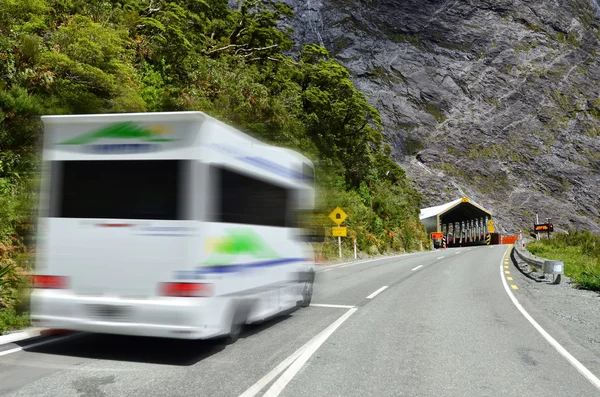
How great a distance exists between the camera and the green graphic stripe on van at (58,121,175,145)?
6.18 metres

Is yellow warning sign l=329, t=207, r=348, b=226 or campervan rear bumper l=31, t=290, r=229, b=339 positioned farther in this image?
yellow warning sign l=329, t=207, r=348, b=226

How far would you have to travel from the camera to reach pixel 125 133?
622 cm

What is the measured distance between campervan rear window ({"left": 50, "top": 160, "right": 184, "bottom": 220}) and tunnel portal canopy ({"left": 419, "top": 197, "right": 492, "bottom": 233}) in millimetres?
56507

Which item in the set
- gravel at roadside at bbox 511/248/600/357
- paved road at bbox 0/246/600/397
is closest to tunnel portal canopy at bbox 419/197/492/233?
gravel at roadside at bbox 511/248/600/357

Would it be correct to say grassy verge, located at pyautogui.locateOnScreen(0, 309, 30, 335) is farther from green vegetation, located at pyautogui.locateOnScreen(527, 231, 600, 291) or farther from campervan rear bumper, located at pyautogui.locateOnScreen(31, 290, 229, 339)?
green vegetation, located at pyautogui.locateOnScreen(527, 231, 600, 291)

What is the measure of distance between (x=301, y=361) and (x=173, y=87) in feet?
54.7

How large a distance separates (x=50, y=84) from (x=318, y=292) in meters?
9.39

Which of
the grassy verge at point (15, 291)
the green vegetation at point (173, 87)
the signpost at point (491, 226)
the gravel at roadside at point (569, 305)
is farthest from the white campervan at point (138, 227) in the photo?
the signpost at point (491, 226)

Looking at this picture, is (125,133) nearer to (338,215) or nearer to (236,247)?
(236,247)

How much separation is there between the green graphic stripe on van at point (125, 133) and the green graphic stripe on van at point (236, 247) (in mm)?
1451

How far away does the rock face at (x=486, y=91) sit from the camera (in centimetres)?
8425

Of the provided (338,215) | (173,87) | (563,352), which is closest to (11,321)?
(563,352)

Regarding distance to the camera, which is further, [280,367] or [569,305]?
[569,305]

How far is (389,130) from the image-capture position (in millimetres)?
89062
